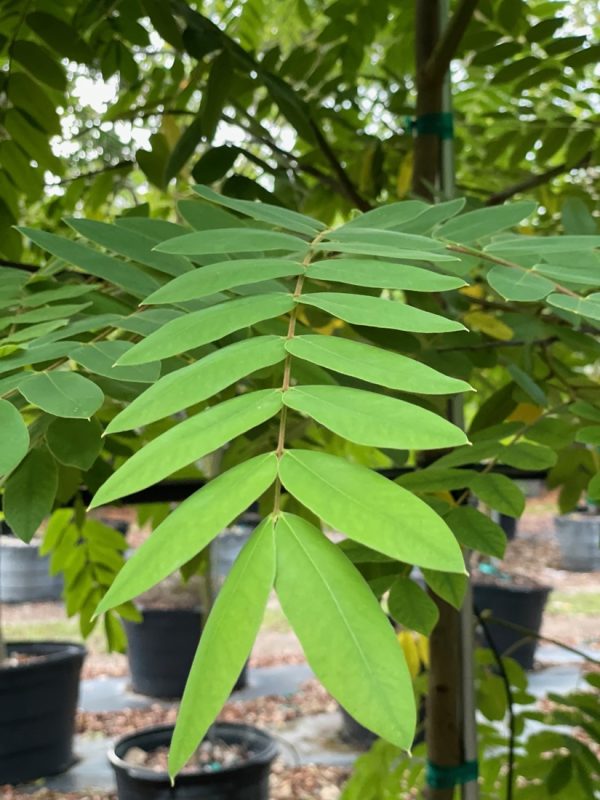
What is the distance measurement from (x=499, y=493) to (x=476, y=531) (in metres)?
0.04

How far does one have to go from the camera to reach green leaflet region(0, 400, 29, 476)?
0.32 metres

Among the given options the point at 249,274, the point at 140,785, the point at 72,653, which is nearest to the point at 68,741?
the point at 72,653

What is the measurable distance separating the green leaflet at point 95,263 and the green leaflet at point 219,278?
86 mm

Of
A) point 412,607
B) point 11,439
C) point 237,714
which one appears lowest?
point 237,714

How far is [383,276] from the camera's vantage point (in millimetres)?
410

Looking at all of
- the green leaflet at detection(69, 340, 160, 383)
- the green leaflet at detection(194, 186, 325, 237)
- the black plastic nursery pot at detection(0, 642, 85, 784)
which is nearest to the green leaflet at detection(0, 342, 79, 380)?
the green leaflet at detection(69, 340, 160, 383)

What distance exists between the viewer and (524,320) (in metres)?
0.74

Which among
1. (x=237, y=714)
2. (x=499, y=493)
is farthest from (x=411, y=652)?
(x=237, y=714)

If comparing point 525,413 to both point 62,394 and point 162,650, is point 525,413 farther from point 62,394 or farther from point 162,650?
point 162,650

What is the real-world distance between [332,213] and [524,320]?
0.46 meters

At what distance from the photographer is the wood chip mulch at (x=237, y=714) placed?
310 cm

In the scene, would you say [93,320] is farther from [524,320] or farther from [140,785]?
[140,785]

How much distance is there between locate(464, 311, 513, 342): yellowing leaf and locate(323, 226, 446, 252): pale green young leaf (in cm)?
31

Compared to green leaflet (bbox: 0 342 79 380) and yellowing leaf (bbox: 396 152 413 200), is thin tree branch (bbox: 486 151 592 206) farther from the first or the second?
green leaflet (bbox: 0 342 79 380)
